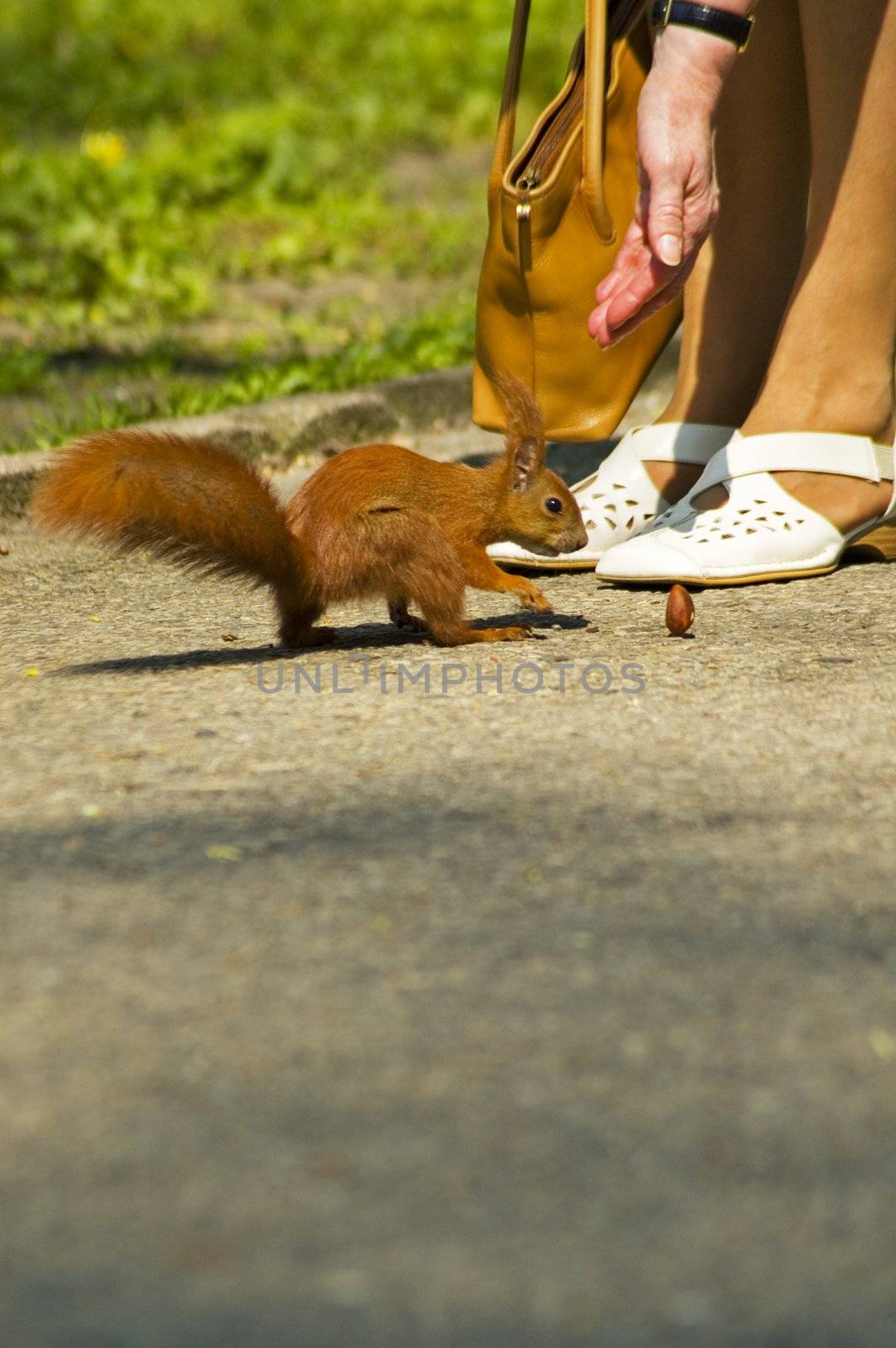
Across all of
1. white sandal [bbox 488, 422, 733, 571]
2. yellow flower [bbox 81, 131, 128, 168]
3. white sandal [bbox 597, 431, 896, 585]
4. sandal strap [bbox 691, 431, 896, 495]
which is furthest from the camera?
yellow flower [bbox 81, 131, 128, 168]

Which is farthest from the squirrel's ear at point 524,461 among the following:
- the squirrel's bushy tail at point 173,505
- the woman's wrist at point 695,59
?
the woman's wrist at point 695,59

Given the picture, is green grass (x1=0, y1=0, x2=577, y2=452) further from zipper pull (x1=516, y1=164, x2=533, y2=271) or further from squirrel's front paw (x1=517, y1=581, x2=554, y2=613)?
squirrel's front paw (x1=517, y1=581, x2=554, y2=613)

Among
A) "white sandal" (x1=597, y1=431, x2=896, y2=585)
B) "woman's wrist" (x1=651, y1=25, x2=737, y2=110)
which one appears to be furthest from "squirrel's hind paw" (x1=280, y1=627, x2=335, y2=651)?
"woman's wrist" (x1=651, y1=25, x2=737, y2=110)

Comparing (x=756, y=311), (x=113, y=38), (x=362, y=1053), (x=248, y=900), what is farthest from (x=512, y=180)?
(x=113, y=38)

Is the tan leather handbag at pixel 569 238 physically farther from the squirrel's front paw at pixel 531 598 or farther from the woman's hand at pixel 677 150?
the squirrel's front paw at pixel 531 598

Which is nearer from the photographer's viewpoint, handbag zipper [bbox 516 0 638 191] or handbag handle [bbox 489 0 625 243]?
handbag handle [bbox 489 0 625 243]

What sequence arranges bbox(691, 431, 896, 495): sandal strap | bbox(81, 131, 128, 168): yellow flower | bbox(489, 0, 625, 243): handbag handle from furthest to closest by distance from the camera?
bbox(81, 131, 128, 168): yellow flower, bbox(691, 431, 896, 495): sandal strap, bbox(489, 0, 625, 243): handbag handle

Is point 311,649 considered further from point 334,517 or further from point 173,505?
point 173,505

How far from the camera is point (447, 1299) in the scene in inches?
49.9

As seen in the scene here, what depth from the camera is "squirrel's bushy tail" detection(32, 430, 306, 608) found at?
2662 mm

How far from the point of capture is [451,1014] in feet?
5.45

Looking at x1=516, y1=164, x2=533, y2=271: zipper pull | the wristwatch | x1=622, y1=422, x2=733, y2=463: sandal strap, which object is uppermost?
the wristwatch

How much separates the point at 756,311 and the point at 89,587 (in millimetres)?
1532

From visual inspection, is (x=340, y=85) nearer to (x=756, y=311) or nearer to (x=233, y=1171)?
(x=756, y=311)
